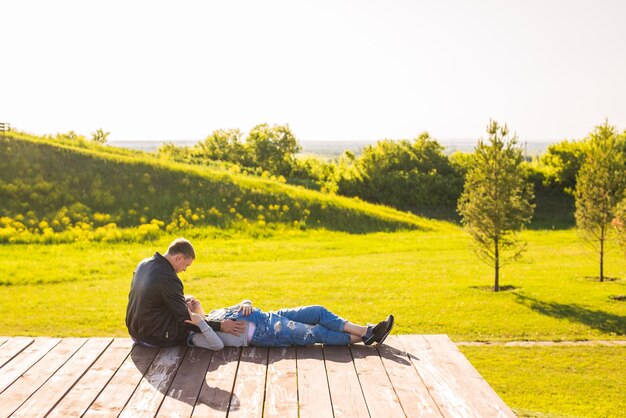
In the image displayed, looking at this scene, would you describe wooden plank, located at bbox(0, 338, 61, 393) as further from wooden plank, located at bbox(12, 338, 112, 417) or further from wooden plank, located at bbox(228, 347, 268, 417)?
wooden plank, located at bbox(228, 347, 268, 417)

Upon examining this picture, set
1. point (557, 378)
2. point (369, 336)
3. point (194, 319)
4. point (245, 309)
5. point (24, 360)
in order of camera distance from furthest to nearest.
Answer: point (557, 378), point (245, 309), point (369, 336), point (194, 319), point (24, 360)

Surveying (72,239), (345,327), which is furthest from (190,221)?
(345,327)

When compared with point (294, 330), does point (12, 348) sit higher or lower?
lower

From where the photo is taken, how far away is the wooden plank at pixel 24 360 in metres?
7.02

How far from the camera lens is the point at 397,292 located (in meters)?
19.6

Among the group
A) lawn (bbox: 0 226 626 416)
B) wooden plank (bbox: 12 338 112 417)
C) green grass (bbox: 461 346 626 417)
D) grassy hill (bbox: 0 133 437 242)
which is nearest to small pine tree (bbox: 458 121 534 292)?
lawn (bbox: 0 226 626 416)

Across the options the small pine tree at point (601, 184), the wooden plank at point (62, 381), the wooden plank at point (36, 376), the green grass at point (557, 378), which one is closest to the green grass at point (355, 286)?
the green grass at point (557, 378)

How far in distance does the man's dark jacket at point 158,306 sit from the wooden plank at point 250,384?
689mm

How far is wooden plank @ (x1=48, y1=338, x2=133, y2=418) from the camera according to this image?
6172mm

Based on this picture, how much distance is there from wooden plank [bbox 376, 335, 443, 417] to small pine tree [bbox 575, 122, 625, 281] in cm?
1586

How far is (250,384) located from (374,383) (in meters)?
1.28

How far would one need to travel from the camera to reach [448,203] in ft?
166

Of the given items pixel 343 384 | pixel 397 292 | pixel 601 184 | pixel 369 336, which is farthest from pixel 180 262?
pixel 601 184

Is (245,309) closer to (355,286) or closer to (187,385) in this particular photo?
(187,385)
